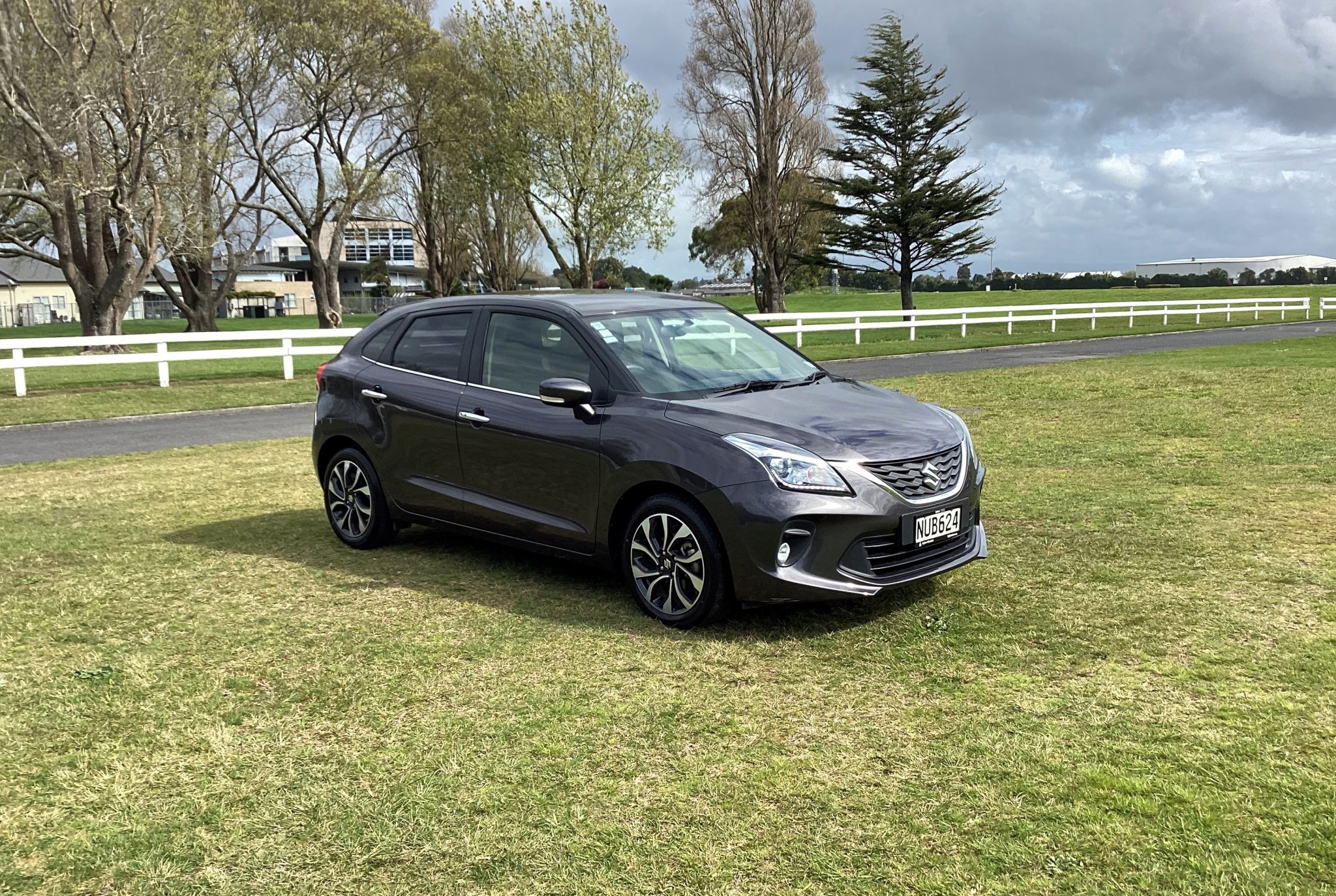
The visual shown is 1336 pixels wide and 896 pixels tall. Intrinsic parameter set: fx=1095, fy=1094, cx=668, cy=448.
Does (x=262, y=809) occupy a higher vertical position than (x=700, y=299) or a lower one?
lower

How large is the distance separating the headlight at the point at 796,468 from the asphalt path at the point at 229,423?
1039 cm

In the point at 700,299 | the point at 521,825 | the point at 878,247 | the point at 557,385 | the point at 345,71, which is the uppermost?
the point at 345,71

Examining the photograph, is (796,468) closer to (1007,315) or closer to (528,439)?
(528,439)

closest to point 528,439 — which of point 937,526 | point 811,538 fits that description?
point 811,538

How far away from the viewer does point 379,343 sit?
7.50m

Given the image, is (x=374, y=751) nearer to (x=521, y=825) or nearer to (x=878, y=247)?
(x=521, y=825)

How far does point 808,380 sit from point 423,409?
93.4 inches

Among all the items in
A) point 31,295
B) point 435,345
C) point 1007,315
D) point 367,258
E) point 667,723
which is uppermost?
point 367,258

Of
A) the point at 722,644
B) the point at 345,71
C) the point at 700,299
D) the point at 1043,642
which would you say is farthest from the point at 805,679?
the point at 345,71

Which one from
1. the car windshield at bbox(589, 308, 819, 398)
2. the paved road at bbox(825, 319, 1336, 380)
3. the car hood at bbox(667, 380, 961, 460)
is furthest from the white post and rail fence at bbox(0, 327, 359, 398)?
the car hood at bbox(667, 380, 961, 460)

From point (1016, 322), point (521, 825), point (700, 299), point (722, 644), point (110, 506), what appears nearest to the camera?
point (521, 825)

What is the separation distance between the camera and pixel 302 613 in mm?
5918

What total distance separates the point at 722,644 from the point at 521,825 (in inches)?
74.7

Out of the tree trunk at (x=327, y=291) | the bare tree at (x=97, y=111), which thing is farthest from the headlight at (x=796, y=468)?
the tree trunk at (x=327, y=291)
